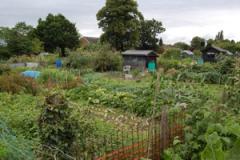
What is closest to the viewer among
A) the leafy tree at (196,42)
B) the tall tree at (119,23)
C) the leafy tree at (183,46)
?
the tall tree at (119,23)

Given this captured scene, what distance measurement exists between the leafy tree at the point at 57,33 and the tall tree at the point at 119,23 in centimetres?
576

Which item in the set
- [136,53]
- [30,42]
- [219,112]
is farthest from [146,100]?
[30,42]

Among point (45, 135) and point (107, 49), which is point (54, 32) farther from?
point (45, 135)

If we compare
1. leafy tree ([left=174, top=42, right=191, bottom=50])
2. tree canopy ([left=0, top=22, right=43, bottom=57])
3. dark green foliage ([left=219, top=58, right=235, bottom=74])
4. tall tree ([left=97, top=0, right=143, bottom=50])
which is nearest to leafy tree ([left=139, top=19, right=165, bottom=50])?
tall tree ([left=97, top=0, right=143, bottom=50])

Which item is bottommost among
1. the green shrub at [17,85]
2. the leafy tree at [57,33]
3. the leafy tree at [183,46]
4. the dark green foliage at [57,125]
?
the green shrub at [17,85]

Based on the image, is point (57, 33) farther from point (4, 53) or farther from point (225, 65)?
point (225, 65)

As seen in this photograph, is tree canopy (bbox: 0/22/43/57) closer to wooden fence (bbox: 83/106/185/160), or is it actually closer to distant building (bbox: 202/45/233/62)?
distant building (bbox: 202/45/233/62)

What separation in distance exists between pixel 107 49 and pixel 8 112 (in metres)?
16.4

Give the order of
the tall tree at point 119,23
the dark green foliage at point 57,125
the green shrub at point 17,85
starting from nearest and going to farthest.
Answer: the dark green foliage at point 57,125 → the green shrub at point 17,85 → the tall tree at point 119,23

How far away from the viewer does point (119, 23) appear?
34.9 meters

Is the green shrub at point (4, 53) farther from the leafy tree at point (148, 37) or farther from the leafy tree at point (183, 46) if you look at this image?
the leafy tree at point (183, 46)

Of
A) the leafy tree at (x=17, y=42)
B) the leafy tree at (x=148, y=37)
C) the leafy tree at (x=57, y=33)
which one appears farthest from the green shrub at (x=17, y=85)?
the leafy tree at (x=148, y=37)

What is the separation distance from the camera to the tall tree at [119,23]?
35.2 metres

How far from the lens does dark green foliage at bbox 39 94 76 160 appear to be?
3732mm
